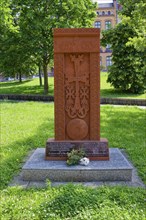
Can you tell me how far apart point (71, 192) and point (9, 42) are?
17.8 meters

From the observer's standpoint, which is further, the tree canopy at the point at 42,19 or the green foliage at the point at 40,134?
the tree canopy at the point at 42,19

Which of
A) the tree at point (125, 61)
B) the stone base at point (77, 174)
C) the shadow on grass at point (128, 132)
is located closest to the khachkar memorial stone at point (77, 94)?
the stone base at point (77, 174)

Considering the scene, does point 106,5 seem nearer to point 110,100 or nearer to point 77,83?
point 110,100

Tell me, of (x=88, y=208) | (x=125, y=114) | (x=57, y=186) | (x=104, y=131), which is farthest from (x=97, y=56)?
(x=125, y=114)

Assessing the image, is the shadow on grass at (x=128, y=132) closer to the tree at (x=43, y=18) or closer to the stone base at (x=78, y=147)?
the stone base at (x=78, y=147)

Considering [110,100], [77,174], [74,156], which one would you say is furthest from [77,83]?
[110,100]

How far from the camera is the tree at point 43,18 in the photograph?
19.4 meters

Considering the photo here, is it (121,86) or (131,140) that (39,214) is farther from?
(121,86)

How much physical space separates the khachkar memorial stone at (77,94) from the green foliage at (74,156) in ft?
0.62

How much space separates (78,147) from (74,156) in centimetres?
38

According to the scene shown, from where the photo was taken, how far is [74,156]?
506 centimetres

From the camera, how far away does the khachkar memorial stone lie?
207 inches

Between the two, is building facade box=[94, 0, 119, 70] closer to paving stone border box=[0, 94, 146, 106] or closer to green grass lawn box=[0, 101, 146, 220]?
paving stone border box=[0, 94, 146, 106]

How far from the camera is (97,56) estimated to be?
17.4ft
